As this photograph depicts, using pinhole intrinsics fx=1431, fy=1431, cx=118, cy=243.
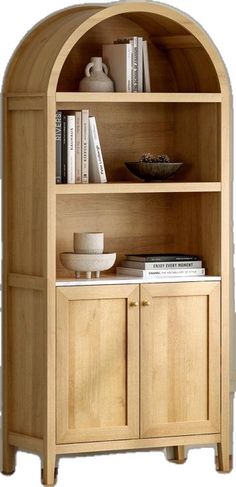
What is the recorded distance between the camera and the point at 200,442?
5949mm

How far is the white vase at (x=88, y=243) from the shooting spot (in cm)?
583

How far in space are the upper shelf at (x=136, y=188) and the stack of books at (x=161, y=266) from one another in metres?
0.31

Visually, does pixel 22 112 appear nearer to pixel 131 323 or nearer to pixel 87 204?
pixel 87 204

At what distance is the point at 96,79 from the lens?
5871mm

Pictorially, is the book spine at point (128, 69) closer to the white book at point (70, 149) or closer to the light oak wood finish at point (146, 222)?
the white book at point (70, 149)

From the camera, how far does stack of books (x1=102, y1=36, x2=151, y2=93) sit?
5.86 meters

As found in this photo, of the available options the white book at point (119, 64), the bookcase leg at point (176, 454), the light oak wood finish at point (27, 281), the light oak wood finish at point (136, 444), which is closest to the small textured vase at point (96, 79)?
the white book at point (119, 64)

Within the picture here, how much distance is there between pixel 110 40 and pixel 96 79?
28 centimetres

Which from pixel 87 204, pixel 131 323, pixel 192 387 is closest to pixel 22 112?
pixel 87 204

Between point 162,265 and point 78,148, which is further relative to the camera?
point 162,265

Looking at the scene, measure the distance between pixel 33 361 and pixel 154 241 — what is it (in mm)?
865

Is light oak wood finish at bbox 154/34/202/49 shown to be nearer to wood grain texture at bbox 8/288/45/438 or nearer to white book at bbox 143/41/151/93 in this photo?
white book at bbox 143/41/151/93

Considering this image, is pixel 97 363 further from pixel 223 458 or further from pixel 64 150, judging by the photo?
pixel 64 150

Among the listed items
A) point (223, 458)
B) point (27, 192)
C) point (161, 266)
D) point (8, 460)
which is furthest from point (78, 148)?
point (223, 458)
